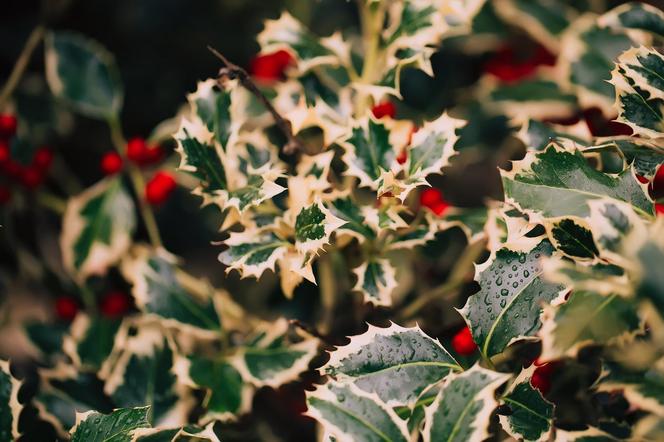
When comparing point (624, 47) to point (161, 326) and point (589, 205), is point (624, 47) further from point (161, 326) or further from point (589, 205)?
point (161, 326)

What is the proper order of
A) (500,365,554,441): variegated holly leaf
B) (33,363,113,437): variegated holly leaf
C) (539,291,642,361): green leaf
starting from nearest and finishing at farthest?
1. (539,291,642,361): green leaf
2. (500,365,554,441): variegated holly leaf
3. (33,363,113,437): variegated holly leaf

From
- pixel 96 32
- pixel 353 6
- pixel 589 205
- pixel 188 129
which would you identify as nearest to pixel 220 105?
pixel 188 129

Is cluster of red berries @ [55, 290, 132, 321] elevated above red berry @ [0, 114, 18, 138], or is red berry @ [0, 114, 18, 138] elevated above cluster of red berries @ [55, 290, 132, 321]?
red berry @ [0, 114, 18, 138]

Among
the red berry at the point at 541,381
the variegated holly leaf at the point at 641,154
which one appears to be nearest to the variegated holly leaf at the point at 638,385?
the red berry at the point at 541,381

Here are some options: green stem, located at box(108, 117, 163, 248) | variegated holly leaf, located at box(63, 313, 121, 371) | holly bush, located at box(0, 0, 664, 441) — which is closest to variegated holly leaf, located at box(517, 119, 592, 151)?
holly bush, located at box(0, 0, 664, 441)

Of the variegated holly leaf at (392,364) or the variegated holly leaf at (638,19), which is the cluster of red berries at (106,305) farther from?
the variegated holly leaf at (638,19)

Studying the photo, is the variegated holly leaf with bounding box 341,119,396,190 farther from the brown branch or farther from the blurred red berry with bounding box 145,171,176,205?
the blurred red berry with bounding box 145,171,176,205
